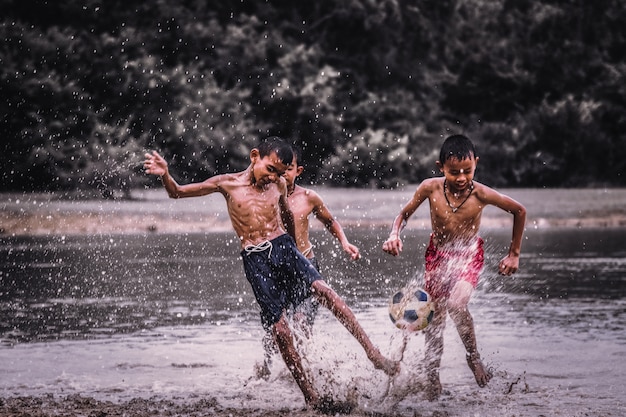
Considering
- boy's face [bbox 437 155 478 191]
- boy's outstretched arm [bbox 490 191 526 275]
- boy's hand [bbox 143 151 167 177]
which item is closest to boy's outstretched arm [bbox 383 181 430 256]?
boy's face [bbox 437 155 478 191]

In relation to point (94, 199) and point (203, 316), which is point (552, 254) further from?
point (94, 199)

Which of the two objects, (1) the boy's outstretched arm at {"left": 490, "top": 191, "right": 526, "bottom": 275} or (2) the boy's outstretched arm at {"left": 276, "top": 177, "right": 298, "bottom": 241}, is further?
(1) the boy's outstretched arm at {"left": 490, "top": 191, "right": 526, "bottom": 275}

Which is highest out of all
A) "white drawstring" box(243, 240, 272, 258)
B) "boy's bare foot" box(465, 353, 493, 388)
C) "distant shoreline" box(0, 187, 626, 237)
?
"white drawstring" box(243, 240, 272, 258)

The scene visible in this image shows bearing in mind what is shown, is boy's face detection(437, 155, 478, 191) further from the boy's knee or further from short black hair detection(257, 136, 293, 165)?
the boy's knee

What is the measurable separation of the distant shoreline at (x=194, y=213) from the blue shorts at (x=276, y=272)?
1123 centimetres

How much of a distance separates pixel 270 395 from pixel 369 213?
13.6m

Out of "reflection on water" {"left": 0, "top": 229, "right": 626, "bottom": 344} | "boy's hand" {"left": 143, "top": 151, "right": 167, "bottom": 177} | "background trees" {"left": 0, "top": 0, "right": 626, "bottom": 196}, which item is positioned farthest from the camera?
"background trees" {"left": 0, "top": 0, "right": 626, "bottom": 196}

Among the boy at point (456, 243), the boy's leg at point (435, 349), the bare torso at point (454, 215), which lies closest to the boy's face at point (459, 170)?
the boy at point (456, 243)

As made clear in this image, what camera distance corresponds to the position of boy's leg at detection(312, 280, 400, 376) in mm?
5480

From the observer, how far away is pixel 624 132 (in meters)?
29.9

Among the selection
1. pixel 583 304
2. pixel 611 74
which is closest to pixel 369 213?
pixel 583 304

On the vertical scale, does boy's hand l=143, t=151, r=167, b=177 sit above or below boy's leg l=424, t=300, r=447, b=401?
above

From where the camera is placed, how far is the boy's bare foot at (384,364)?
18.0 ft

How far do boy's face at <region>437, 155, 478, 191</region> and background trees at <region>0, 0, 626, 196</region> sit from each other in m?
14.7
